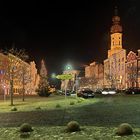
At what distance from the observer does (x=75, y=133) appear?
1767cm

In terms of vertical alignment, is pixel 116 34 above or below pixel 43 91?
above

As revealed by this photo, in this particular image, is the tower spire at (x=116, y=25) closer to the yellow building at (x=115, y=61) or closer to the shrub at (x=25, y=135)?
the yellow building at (x=115, y=61)

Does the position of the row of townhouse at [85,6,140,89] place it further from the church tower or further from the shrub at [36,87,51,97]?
the shrub at [36,87,51,97]

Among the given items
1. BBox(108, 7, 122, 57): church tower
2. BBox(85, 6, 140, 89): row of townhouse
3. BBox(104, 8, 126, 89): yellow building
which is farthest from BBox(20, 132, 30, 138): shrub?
BBox(108, 7, 122, 57): church tower

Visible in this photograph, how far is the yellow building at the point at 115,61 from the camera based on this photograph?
6102 inches

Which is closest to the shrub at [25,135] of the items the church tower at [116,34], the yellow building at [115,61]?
the yellow building at [115,61]

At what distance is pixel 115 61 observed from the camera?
17462 cm

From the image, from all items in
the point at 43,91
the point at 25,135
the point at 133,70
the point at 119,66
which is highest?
the point at 119,66

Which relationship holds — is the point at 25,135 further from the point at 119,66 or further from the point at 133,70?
the point at 119,66

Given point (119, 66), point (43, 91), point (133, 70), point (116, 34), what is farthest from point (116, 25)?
point (43, 91)

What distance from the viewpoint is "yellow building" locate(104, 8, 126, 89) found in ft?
509

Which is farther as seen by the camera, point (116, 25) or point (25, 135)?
point (116, 25)

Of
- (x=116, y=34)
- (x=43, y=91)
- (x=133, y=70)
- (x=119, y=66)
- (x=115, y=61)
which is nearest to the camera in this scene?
(x=43, y=91)

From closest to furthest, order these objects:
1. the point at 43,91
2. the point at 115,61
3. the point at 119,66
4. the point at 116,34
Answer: the point at 43,91
the point at 119,66
the point at 115,61
the point at 116,34
